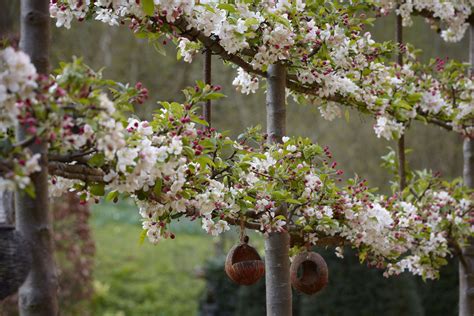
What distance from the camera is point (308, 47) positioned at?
3.03 metres

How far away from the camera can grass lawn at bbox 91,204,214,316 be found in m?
9.85

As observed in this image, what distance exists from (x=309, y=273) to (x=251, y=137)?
2.56 ft

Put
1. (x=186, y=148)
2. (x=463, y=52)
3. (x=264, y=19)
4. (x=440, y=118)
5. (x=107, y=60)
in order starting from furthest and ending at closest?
1. (x=107, y=60)
2. (x=463, y=52)
3. (x=440, y=118)
4. (x=264, y=19)
5. (x=186, y=148)

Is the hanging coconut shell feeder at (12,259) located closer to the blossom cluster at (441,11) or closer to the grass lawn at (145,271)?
the blossom cluster at (441,11)

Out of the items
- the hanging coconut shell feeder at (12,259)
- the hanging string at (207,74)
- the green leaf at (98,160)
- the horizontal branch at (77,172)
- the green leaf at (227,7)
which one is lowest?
the hanging coconut shell feeder at (12,259)

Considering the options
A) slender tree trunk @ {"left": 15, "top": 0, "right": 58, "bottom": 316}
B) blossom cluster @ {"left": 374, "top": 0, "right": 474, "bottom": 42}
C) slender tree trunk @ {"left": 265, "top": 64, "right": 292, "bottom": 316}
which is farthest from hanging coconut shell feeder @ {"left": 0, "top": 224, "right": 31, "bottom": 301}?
blossom cluster @ {"left": 374, "top": 0, "right": 474, "bottom": 42}

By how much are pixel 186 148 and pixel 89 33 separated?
9553 millimetres

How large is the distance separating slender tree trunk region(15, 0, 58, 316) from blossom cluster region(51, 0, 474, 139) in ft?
1.23

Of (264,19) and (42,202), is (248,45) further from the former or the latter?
(42,202)

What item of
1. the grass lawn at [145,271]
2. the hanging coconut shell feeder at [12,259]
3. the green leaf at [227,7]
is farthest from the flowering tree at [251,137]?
the grass lawn at [145,271]

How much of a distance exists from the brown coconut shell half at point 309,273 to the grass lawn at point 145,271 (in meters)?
6.45

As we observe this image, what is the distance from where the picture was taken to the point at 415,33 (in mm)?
9867

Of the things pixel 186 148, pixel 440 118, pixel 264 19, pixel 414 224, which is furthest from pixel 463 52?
pixel 186 148

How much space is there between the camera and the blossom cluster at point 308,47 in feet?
8.67
